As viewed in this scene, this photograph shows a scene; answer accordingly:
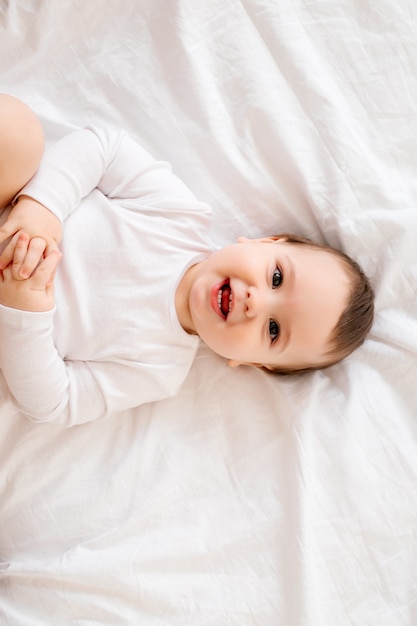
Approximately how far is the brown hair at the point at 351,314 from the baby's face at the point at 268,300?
15 mm

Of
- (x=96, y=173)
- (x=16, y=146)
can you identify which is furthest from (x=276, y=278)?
(x=16, y=146)

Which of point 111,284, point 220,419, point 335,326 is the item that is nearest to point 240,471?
point 220,419

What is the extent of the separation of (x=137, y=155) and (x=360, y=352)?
60 cm

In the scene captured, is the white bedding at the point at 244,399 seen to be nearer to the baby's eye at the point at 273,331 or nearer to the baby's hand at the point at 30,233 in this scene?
the baby's eye at the point at 273,331

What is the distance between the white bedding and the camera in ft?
3.94

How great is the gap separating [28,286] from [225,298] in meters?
0.36

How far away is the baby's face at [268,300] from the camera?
1.21m

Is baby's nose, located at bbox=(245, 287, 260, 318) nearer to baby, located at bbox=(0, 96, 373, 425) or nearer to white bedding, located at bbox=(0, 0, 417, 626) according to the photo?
baby, located at bbox=(0, 96, 373, 425)

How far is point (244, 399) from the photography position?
135cm

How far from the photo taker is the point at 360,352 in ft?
4.43

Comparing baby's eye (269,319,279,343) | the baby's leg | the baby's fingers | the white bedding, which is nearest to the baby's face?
baby's eye (269,319,279,343)

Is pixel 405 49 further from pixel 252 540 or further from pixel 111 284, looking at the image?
pixel 252 540

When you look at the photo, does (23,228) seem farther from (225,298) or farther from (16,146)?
(225,298)

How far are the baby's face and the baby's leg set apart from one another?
14.7 inches
